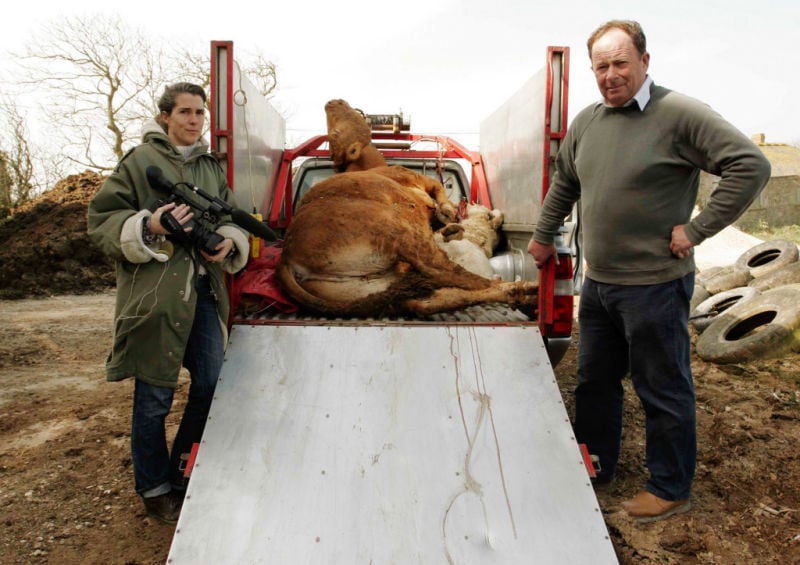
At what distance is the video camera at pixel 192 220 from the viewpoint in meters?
2.46

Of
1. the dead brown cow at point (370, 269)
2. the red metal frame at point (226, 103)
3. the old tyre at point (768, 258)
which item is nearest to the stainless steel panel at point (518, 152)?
the dead brown cow at point (370, 269)

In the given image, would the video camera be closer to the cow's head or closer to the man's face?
the man's face

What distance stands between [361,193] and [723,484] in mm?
2517

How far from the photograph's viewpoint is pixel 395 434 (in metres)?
2.49

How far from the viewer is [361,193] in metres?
3.61

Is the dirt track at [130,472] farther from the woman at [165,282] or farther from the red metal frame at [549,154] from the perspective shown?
the red metal frame at [549,154]

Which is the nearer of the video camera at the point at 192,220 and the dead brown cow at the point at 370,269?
the video camera at the point at 192,220

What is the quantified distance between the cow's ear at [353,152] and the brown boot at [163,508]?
2.84 meters

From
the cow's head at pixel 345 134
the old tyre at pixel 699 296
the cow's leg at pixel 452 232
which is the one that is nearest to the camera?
the cow's leg at pixel 452 232

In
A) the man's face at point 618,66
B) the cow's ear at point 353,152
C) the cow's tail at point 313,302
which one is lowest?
the cow's tail at point 313,302

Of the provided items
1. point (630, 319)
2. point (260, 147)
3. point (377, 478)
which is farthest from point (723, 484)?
point (260, 147)

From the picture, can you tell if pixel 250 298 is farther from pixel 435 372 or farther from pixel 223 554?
pixel 223 554

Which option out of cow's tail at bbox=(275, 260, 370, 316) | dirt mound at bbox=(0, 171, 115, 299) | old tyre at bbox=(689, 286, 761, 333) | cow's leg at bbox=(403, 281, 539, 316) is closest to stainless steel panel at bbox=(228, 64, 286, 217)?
cow's tail at bbox=(275, 260, 370, 316)

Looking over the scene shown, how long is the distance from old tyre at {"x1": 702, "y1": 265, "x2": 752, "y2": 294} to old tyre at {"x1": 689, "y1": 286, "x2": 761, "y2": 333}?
105 cm
